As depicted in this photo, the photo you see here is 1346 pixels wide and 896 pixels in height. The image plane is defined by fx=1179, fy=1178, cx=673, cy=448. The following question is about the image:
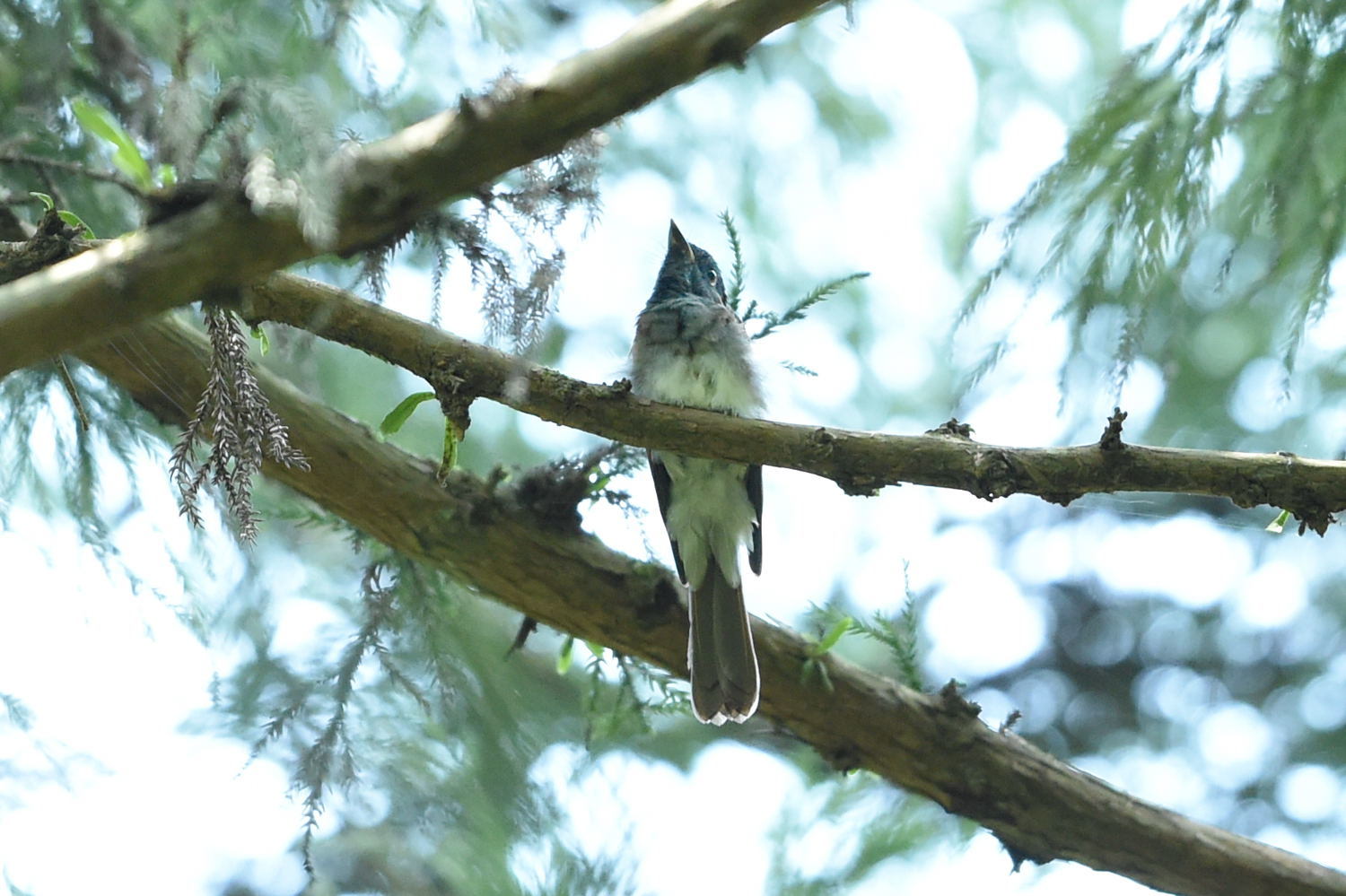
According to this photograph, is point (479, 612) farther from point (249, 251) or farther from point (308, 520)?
point (249, 251)

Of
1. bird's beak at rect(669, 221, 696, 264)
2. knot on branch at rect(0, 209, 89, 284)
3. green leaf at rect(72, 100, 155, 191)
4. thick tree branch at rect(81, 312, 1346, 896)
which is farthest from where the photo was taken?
bird's beak at rect(669, 221, 696, 264)

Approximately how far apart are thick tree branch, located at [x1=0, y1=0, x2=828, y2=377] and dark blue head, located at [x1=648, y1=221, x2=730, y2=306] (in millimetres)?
2892

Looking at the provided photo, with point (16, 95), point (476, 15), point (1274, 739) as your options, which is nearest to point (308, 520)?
point (16, 95)

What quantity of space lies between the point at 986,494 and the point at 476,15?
4.40 feet

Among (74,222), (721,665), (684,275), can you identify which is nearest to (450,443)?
(74,222)

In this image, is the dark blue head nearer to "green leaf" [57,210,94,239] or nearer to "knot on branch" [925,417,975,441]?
"knot on branch" [925,417,975,441]

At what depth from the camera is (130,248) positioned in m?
1.55

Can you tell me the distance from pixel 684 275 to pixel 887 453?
2.32 m

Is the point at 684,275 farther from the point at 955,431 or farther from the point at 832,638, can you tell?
the point at 955,431

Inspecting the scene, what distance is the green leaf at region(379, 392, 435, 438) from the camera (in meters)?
2.64

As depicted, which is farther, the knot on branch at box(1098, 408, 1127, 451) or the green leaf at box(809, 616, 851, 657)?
the green leaf at box(809, 616, 851, 657)

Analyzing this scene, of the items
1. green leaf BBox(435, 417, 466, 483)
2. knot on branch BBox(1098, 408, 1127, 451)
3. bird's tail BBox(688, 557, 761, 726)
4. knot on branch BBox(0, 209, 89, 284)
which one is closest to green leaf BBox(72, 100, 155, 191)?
knot on branch BBox(0, 209, 89, 284)

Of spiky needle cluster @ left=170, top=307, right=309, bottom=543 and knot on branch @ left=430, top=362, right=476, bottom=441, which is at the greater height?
knot on branch @ left=430, top=362, right=476, bottom=441

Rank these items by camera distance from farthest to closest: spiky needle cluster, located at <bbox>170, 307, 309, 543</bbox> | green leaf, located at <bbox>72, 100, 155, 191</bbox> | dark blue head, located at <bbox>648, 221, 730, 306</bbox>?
dark blue head, located at <bbox>648, 221, 730, 306</bbox> → spiky needle cluster, located at <bbox>170, 307, 309, 543</bbox> → green leaf, located at <bbox>72, 100, 155, 191</bbox>
